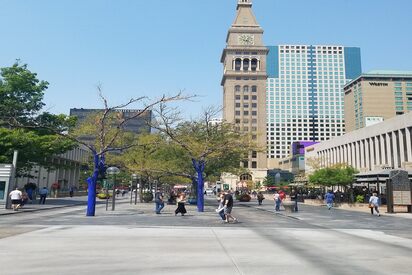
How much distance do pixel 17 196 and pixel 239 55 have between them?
415ft

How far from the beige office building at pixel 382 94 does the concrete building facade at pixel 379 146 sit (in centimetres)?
Result: 10017

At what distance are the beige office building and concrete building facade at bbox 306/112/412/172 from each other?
10017 centimetres

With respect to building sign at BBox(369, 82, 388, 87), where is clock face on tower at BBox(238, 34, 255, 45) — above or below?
above

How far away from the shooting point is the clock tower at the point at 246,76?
133250 mm

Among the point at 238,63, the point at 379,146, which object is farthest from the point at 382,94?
the point at 379,146

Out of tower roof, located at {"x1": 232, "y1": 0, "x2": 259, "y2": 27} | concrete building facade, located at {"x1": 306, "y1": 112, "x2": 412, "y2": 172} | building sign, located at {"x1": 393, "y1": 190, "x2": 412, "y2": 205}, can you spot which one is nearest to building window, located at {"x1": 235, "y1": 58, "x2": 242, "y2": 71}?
tower roof, located at {"x1": 232, "y1": 0, "x2": 259, "y2": 27}

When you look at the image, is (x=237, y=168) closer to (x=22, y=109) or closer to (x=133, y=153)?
(x=133, y=153)

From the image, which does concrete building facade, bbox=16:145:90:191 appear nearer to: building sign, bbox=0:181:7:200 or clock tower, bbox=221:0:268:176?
building sign, bbox=0:181:7:200

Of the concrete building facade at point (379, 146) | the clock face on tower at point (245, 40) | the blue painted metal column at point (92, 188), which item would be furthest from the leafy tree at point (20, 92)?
the clock face on tower at point (245, 40)

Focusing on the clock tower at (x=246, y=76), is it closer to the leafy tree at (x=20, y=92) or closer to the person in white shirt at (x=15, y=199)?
the leafy tree at (x=20, y=92)

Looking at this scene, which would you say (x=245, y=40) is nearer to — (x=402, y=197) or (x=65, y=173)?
(x=65, y=173)

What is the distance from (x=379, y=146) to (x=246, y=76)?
79.8 m

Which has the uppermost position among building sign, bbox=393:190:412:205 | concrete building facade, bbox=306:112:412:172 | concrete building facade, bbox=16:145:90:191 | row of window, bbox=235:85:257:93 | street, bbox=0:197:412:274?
row of window, bbox=235:85:257:93

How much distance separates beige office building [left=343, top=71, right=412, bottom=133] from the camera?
171625 mm
